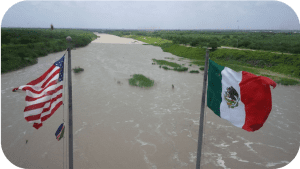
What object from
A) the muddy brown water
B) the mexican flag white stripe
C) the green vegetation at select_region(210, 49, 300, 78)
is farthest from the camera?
the green vegetation at select_region(210, 49, 300, 78)

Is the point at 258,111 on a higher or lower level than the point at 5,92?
higher

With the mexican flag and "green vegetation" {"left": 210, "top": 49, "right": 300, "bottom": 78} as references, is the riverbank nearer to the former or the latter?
"green vegetation" {"left": 210, "top": 49, "right": 300, "bottom": 78}

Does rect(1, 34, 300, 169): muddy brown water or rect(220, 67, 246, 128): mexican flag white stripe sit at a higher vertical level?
rect(220, 67, 246, 128): mexican flag white stripe

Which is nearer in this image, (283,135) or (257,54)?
(283,135)

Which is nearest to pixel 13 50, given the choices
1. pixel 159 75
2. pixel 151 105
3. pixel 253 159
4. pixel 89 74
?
pixel 89 74

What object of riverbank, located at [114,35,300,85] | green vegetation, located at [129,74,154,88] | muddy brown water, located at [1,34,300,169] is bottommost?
muddy brown water, located at [1,34,300,169]

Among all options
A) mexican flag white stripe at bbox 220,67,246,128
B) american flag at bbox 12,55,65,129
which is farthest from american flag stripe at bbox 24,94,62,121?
mexican flag white stripe at bbox 220,67,246,128

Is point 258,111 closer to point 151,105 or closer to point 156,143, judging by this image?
point 156,143
